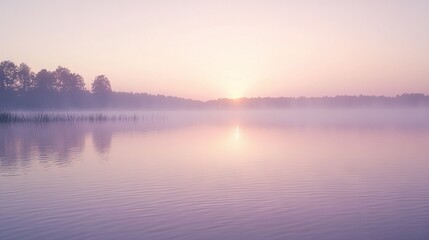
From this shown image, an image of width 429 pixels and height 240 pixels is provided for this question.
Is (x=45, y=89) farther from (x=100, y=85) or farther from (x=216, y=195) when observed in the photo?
(x=216, y=195)

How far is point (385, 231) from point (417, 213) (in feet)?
8.15

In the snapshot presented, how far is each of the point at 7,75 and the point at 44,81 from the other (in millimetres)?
9603

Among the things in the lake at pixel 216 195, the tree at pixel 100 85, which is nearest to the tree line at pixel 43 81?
the tree at pixel 100 85

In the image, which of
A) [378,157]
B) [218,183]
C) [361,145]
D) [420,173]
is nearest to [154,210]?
[218,183]

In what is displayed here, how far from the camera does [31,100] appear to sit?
363 ft

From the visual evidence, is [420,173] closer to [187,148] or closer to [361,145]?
[361,145]

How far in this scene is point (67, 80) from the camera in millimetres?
117938

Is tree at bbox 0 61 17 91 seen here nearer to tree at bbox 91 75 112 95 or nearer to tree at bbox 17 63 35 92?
tree at bbox 17 63 35 92

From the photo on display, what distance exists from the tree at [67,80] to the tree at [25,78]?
772 cm

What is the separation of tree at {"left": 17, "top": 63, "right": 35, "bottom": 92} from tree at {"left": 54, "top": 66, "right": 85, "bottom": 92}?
7715mm

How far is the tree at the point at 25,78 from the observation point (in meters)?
106

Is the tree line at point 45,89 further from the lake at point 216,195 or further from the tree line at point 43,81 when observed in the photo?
Result: the lake at point 216,195

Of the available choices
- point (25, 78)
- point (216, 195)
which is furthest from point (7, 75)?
point (216, 195)

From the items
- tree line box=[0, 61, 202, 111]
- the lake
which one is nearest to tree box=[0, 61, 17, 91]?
tree line box=[0, 61, 202, 111]
